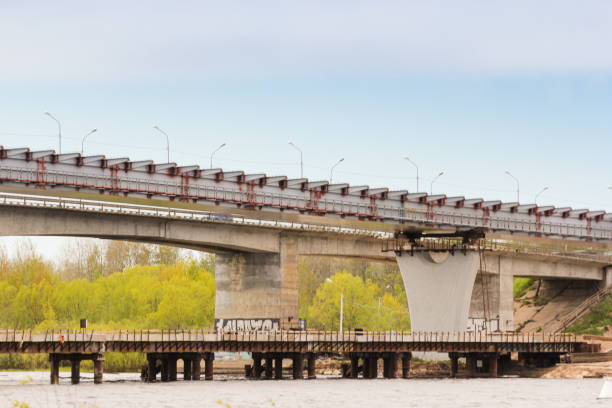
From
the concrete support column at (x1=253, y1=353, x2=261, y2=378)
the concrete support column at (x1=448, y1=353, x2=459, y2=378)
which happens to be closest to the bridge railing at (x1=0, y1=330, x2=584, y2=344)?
the concrete support column at (x1=448, y1=353, x2=459, y2=378)

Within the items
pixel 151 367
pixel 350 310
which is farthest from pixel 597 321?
pixel 151 367

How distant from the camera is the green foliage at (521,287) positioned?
141 meters

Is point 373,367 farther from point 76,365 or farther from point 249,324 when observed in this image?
point 76,365

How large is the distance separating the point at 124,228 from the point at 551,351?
3766 centimetres

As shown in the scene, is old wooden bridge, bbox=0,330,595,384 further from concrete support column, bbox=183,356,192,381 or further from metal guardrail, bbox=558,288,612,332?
metal guardrail, bbox=558,288,612,332

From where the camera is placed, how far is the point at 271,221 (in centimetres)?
9281

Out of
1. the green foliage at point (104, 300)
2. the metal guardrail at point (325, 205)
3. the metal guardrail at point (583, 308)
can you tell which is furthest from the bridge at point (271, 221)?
the metal guardrail at point (583, 308)

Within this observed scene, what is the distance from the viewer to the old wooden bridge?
2709 inches

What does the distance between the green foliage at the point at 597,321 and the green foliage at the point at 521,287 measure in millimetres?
19615

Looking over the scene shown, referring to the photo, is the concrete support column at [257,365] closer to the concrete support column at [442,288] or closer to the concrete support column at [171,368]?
the concrete support column at [171,368]

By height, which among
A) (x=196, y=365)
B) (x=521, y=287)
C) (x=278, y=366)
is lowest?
(x=278, y=366)

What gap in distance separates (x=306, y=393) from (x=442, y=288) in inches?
1012

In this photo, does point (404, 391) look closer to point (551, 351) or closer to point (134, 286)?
point (551, 351)

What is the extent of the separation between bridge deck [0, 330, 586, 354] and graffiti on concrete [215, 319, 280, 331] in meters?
13.0
